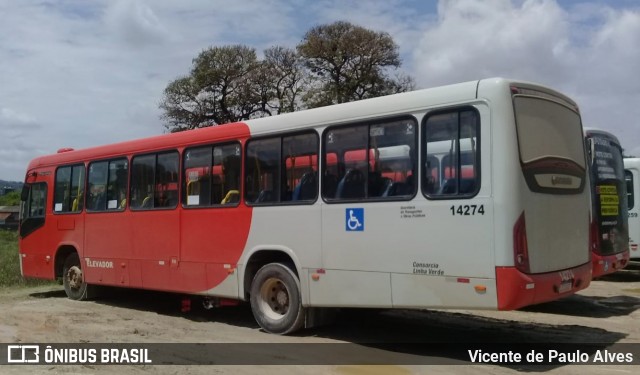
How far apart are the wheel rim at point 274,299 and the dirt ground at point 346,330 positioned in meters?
0.34

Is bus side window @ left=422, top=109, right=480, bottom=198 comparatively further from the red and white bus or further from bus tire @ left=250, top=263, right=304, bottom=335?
bus tire @ left=250, top=263, right=304, bottom=335

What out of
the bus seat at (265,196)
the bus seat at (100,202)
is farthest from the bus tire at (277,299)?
the bus seat at (100,202)

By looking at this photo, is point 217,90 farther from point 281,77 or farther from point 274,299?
point 274,299

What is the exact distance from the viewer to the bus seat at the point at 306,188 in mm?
8281

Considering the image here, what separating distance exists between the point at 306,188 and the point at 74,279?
6815 mm

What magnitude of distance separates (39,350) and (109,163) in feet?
15.2

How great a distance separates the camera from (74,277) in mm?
12688

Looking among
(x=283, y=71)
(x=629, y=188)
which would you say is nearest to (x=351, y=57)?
(x=283, y=71)

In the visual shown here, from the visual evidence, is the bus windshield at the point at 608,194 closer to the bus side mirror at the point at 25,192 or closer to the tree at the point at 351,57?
the bus side mirror at the point at 25,192

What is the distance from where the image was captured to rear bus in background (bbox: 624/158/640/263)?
14.5 m

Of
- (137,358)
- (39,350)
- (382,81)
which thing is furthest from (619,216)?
(382,81)

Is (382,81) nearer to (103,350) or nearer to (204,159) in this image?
(204,159)

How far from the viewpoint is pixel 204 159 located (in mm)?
9836

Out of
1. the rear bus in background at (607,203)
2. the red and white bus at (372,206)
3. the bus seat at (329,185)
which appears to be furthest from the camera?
the rear bus in background at (607,203)
